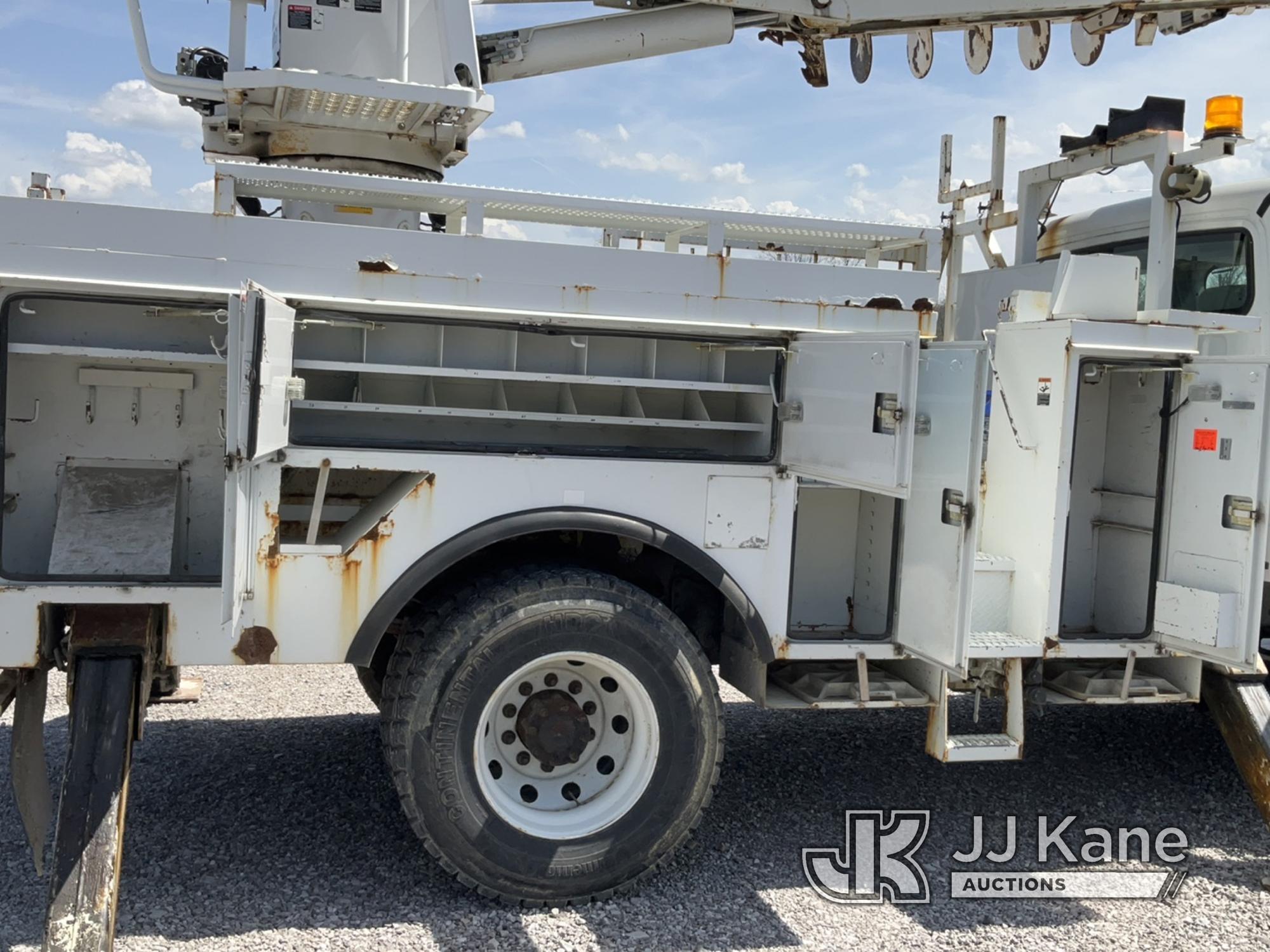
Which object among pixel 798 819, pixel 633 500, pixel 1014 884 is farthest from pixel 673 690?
pixel 1014 884

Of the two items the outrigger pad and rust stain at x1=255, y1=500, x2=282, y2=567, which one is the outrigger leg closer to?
the outrigger pad

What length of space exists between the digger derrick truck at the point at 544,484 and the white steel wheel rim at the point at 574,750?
13mm

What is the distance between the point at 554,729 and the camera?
3.98m

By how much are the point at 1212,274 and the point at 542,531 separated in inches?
131

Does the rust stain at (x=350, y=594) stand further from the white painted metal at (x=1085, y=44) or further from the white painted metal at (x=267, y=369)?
the white painted metal at (x=1085, y=44)

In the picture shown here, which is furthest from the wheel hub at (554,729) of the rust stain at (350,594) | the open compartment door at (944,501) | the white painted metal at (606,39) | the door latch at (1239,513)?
the white painted metal at (606,39)

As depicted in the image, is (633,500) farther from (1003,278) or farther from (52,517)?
(1003,278)

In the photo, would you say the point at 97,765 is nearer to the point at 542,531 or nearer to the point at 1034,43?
the point at 542,531

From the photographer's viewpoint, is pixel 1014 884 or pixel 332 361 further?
pixel 1014 884

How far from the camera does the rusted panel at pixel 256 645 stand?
375 cm

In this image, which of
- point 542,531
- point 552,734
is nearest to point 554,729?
point 552,734

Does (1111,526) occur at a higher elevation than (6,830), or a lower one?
higher

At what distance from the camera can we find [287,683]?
658cm

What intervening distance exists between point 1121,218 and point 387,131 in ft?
11.6
